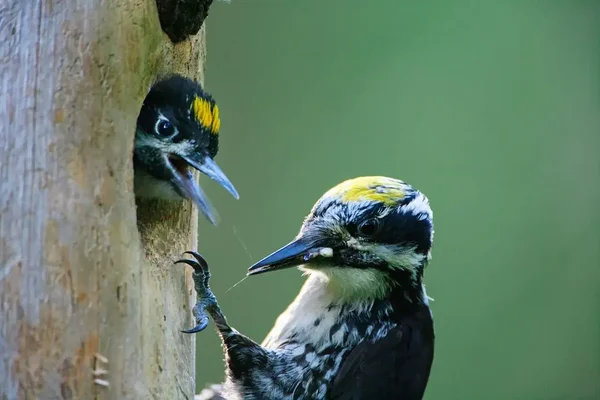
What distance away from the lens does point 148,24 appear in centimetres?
194

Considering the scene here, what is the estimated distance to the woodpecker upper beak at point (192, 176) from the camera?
215 cm

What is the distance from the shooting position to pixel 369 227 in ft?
8.77

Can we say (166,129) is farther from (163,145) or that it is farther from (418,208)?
(418,208)

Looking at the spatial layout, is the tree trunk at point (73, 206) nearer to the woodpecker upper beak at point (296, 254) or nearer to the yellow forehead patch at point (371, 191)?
the woodpecker upper beak at point (296, 254)

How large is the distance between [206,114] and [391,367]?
102cm

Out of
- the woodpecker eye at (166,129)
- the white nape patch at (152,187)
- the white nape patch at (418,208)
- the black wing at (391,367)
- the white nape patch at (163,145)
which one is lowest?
the black wing at (391,367)

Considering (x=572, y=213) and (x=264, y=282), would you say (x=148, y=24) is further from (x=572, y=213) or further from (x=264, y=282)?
(x=572, y=213)

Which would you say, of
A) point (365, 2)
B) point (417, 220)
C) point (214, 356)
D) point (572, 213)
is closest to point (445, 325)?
point (572, 213)

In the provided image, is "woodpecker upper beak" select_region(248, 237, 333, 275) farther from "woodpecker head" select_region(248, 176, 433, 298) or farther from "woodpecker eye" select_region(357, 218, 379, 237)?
"woodpecker eye" select_region(357, 218, 379, 237)

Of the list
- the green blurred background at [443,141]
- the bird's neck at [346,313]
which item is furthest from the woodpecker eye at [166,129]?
the green blurred background at [443,141]

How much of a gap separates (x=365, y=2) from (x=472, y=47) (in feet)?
2.38

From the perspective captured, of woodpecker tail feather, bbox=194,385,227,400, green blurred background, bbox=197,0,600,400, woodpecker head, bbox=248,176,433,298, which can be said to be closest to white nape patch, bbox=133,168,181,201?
woodpecker head, bbox=248,176,433,298

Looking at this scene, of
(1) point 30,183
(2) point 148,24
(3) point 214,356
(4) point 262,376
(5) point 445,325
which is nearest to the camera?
(1) point 30,183

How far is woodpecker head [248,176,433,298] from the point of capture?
263cm
